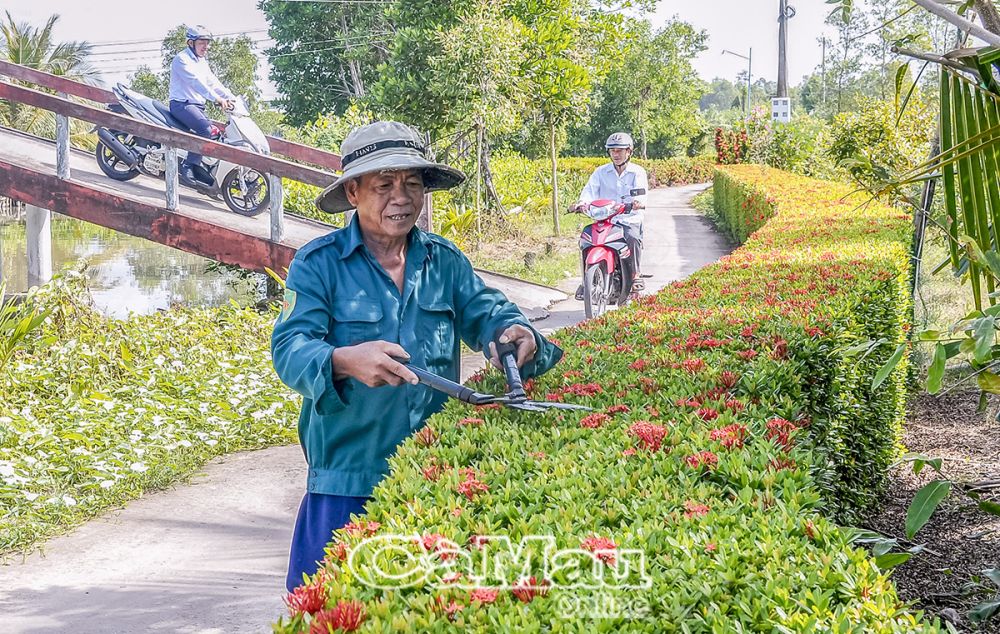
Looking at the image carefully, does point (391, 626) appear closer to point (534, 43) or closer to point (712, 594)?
point (712, 594)

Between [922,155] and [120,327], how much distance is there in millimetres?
11608

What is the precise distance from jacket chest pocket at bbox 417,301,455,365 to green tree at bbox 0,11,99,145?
1452 inches

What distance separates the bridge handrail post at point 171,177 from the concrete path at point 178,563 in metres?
5.35

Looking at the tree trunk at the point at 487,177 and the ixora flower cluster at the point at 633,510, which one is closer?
the ixora flower cluster at the point at 633,510

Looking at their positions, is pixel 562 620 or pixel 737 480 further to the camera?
pixel 737 480

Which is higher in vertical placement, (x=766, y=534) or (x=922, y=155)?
(x=922, y=155)

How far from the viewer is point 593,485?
226cm

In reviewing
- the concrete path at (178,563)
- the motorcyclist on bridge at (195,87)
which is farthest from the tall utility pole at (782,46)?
the concrete path at (178,563)

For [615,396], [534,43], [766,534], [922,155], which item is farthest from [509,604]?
[534,43]

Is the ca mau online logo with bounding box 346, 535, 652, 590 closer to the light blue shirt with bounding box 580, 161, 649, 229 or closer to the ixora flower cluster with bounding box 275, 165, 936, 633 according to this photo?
the ixora flower cluster with bounding box 275, 165, 936, 633

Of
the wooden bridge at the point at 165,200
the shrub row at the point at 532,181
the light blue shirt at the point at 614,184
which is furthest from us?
the shrub row at the point at 532,181

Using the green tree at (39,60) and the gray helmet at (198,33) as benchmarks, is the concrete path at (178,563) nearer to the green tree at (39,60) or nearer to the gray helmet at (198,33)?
the gray helmet at (198,33)

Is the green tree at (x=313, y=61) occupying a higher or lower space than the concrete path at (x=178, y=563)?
higher

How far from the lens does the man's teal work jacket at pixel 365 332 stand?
9.71 feet
